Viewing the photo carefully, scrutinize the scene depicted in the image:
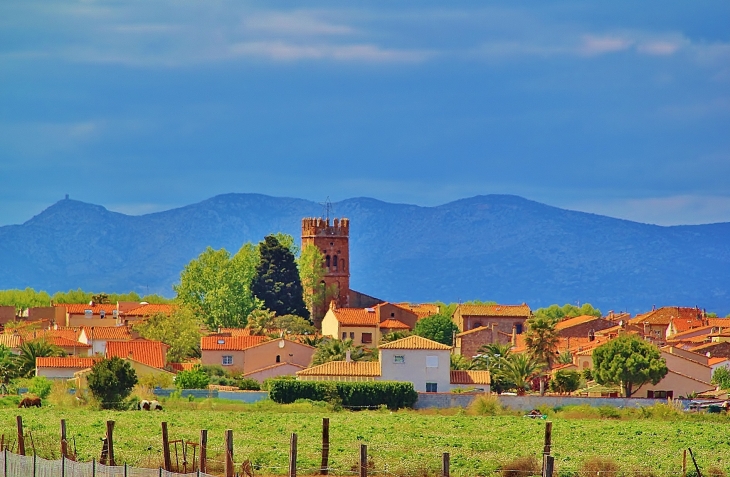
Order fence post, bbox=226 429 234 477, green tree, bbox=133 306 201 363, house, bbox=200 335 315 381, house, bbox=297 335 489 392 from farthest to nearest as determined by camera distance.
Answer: green tree, bbox=133 306 201 363
house, bbox=200 335 315 381
house, bbox=297 335 489 392
fence post, bbox=226 429 234 477

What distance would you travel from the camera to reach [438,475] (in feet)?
117

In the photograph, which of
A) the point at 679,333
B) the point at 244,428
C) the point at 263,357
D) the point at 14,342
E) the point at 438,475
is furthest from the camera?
the point at 679,333

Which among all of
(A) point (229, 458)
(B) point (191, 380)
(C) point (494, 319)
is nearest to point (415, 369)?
(B) point (191, 380)

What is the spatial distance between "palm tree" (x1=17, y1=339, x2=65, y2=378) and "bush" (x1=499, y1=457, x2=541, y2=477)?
4508 centimetres

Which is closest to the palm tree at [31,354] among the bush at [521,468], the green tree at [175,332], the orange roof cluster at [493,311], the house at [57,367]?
the house at [57,367]

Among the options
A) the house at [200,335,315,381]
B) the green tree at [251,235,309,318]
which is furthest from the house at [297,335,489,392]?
the green tree at [251,235,309,318]

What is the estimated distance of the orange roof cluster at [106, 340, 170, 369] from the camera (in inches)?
3056

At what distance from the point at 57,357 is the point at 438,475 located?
1771 inches

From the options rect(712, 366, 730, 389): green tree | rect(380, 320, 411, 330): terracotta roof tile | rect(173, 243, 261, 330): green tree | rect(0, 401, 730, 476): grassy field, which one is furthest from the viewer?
rect(173, 243, 261, 330): green tree

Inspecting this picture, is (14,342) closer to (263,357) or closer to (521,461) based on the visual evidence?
(263,357)

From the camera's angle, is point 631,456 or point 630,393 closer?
point 631,456

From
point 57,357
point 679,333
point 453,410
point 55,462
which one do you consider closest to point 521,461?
point 55,462

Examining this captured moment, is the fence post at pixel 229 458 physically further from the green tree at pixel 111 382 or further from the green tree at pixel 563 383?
the green tree at pixel 563 383

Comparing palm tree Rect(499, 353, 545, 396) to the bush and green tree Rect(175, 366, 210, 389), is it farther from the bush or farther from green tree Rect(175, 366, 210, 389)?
the bush
